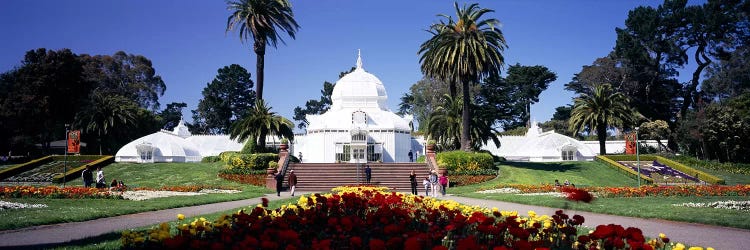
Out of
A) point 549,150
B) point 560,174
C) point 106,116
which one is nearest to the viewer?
point 560,174

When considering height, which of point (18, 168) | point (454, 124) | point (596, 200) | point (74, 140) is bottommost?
point (596, 200)

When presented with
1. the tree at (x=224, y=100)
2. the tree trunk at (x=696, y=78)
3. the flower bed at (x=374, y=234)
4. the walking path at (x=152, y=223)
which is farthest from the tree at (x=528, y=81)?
the flower bed at (x=374, y=234)

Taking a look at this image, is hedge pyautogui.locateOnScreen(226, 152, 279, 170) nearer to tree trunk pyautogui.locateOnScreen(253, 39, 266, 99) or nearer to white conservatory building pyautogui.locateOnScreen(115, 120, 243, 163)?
tree trunk pyautogui.locateOnScreen(253, 39, 266, 99)

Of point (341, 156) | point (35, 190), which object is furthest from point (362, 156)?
point (35, 190)

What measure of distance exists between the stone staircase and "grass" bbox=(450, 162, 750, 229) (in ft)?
13.6

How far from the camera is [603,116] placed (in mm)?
43750

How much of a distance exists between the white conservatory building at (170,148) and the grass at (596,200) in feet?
96.6

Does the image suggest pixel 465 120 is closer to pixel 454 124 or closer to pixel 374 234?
pixel 454 124

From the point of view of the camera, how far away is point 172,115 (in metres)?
101

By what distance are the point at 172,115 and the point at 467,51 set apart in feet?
260

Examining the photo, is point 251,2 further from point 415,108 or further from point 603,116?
point 415,108

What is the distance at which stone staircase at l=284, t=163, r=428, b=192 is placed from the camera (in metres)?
32.4

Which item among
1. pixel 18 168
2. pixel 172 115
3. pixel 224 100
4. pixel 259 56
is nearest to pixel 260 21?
pixel 259 56

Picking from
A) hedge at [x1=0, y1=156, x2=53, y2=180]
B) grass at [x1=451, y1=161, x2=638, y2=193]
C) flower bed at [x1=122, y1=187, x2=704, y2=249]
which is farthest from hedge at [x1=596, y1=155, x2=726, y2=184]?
hedge at [x1=0, y1=156, x2=53, y2=180]
